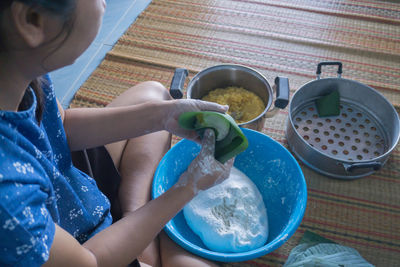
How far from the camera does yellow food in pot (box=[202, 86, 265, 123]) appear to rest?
93 centimetres

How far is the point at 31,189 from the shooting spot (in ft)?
1.36

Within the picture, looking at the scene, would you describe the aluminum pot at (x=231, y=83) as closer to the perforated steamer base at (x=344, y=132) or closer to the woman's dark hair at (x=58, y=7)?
the perforated steamer base at (x=344, y=132)

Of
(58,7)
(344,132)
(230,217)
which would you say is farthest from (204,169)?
(344,132)

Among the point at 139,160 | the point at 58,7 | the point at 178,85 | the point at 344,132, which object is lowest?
the point at 344,132

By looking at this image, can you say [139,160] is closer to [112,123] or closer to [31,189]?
[112,123]

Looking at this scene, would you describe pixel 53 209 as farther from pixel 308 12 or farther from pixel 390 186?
pixel 308 12

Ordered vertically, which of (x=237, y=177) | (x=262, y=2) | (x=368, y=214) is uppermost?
(x=262, y=2)

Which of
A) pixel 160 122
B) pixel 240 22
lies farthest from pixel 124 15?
pixel 160 122

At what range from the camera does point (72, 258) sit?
49 centimetres

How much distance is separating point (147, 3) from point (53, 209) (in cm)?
126

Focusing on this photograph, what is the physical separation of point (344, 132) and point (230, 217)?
19.1 inches

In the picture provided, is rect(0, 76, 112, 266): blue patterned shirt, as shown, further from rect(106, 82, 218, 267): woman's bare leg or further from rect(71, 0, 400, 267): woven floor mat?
rect(71, 0, 400, 267): woven floor mat

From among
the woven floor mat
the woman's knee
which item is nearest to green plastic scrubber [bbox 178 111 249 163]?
the woman's knee

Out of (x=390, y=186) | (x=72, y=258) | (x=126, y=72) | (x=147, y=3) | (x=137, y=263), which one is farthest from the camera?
(x=147, y=3)
